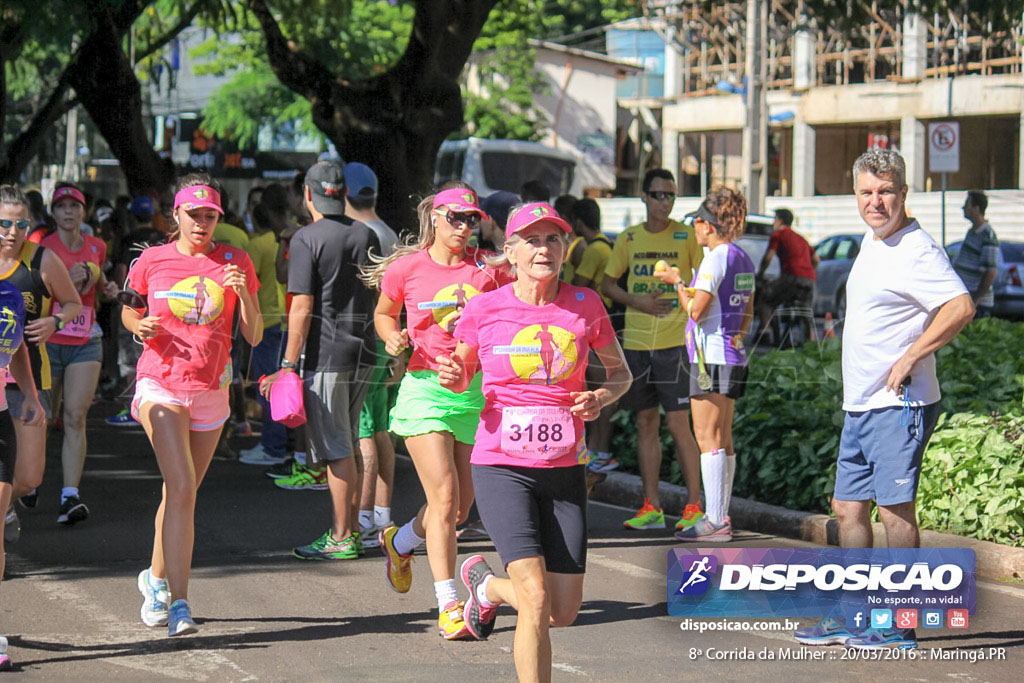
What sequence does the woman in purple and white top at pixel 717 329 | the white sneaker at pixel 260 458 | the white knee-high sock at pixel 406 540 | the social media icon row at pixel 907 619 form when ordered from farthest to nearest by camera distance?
the white sneaker at pixel 260 458 → the woman in purple and white top at pixel 717 329 → the white knee-high sock at pixel 406 540 → the social media icon row at pixel 907 619

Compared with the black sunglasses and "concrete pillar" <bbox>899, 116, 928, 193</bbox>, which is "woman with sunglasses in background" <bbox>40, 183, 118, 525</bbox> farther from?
"concrete pillar" <bbox>899, 116, 928, 193</bbox>

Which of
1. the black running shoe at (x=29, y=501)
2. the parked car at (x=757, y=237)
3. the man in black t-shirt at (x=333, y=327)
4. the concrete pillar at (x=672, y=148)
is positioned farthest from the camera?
the concrete pillar at (x=672, y=148)

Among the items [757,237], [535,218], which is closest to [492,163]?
[757,237]

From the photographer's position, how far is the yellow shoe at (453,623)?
6160 millimetres

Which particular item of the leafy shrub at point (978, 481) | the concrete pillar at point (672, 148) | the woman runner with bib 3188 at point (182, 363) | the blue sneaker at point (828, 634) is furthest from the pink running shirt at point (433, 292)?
the concrete pillar at point (672, 148)

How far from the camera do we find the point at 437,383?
6.29 metres

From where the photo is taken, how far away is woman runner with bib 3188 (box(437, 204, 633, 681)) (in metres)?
4.95

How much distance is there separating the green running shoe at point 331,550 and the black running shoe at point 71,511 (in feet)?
5.74

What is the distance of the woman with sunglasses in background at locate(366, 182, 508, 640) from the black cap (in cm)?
119

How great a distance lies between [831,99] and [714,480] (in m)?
36.5

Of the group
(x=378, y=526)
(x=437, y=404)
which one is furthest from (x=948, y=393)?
(x=437, y=404)

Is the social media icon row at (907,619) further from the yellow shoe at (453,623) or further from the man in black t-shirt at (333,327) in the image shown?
the man in black t-shirt at (333,327)

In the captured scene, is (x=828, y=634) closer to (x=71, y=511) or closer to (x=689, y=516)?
(x=689, y=516)

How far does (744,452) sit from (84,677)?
513 cm
